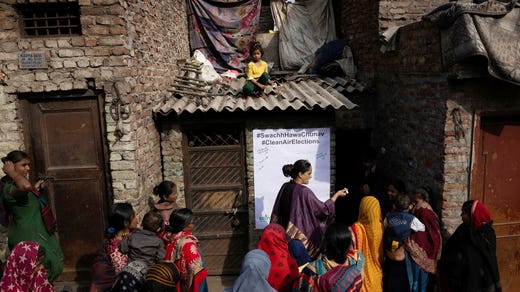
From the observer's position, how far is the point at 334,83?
6.32 metres

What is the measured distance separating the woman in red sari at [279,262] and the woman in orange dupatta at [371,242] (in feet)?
2.57

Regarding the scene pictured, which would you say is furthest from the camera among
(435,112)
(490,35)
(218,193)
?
(218,193)

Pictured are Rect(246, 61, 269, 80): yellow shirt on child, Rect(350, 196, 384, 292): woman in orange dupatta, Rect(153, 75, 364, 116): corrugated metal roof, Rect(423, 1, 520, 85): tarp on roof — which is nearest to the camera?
Rect(423, 1, 520, 85): tarp on roof

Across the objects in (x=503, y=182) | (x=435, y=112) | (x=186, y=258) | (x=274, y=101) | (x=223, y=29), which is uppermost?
(x=223, y=29)

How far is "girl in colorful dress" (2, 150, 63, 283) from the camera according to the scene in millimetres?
3533

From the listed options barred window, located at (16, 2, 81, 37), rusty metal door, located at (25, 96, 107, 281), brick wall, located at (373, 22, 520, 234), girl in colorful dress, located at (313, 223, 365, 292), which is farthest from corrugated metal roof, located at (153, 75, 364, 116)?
girl in colorful dress, located at (313, 223, 365, 292)

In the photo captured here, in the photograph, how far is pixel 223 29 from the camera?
7.71 m

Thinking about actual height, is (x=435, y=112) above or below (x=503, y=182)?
above

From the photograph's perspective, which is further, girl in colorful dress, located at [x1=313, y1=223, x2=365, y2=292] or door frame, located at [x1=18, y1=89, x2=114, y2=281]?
door frame, located at [x1=18, y1=89, x2=114, y2=281]

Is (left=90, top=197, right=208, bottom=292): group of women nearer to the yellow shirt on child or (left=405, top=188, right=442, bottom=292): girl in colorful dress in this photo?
(left=405, top=188, right=442, bottom=292): girl in colorful dress

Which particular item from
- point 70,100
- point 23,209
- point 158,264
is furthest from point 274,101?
point 23,209

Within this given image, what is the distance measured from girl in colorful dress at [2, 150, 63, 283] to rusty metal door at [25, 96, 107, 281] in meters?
0.63

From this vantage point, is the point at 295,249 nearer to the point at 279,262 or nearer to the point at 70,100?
the point at 279,262

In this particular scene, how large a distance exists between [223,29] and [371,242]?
222 inches
